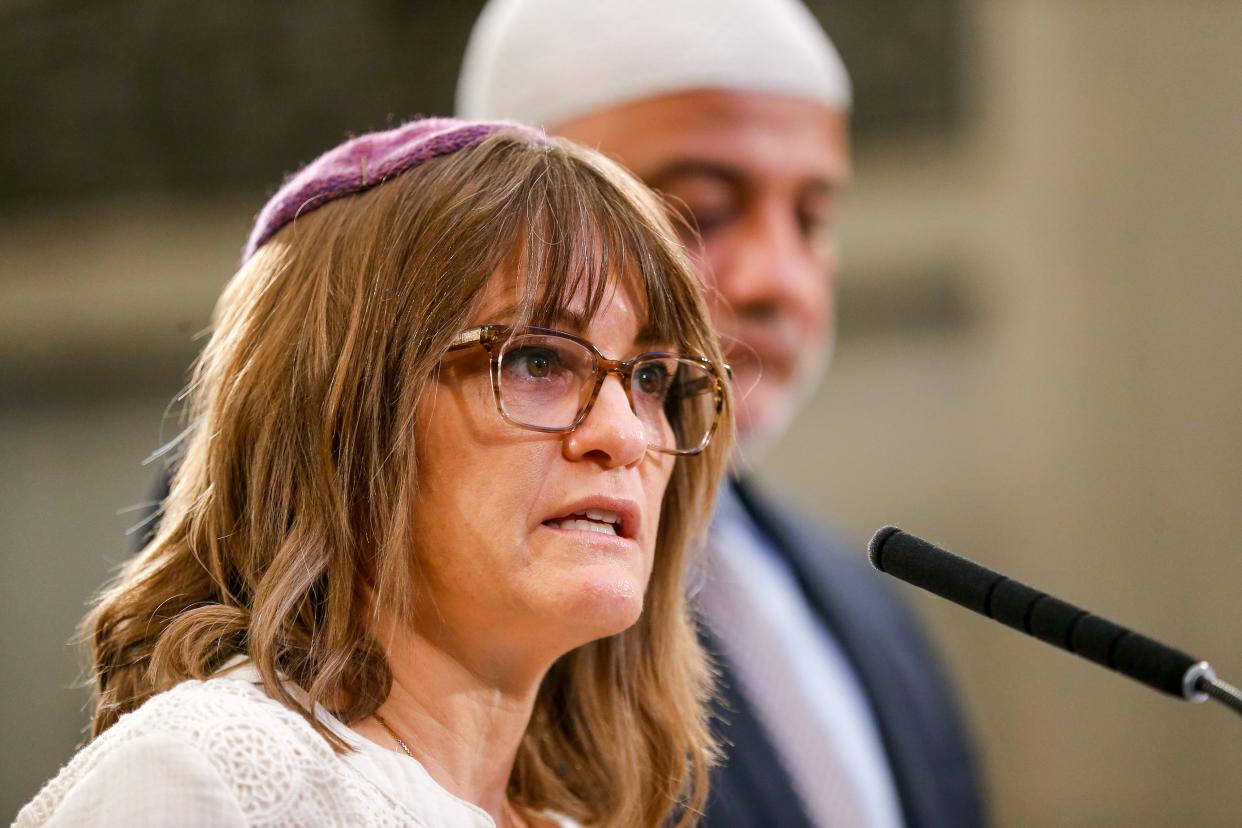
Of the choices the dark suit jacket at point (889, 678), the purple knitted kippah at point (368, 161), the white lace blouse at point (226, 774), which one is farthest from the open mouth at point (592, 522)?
the dark suit jacket at point (889, 678)

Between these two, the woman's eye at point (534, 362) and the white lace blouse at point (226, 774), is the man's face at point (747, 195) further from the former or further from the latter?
the white lace blouse at point (226, 774)

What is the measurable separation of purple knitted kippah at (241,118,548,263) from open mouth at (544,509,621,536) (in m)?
0.32

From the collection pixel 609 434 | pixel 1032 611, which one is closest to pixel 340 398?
pixel 609 434

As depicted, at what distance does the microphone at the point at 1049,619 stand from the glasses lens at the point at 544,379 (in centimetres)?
25

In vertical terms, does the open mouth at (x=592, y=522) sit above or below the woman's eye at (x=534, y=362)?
below

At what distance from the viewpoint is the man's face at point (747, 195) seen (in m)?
1.82

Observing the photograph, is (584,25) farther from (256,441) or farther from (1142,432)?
(1142,432)

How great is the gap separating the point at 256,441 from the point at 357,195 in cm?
22

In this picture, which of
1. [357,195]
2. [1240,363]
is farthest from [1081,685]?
[357,195]

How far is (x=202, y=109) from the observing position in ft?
13.9

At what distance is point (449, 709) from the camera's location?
1.13 meters

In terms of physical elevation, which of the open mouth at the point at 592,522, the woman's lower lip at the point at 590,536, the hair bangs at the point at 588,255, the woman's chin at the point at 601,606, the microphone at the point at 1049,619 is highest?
the hair bangs at the point at 588,255

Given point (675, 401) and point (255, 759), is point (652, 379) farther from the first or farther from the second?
point (255, 759)

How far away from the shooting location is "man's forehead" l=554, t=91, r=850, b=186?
184 centimetres
